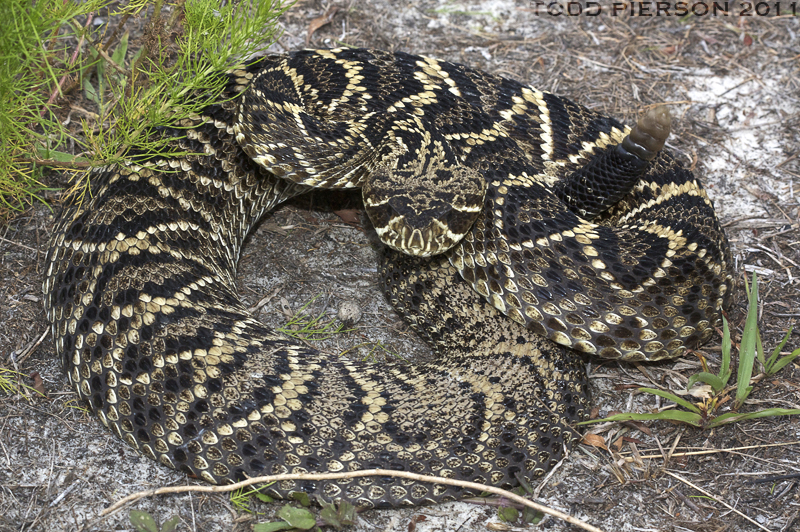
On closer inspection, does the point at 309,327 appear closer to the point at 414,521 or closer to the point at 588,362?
the point at 414,521

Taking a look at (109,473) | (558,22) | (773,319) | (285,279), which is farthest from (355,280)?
(558,22)

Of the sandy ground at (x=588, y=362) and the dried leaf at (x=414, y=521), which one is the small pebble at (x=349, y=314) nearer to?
the sandy ground at (x=588, y=362)

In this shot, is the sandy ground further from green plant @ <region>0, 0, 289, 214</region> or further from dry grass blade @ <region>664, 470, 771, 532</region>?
green plant @ <region>0, 0, 289, 214</region>

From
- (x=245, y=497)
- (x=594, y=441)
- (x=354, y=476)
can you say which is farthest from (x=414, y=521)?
(x=594, y=441)

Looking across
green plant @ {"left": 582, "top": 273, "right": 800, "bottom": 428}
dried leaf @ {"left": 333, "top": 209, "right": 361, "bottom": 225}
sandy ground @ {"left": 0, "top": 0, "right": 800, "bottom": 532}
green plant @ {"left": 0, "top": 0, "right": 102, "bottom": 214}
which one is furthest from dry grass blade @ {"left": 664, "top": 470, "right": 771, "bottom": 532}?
green plant @ {"left": 0, "top": 0, "right": 102, "bottom": 214}

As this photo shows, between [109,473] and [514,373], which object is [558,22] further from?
[109,473]
